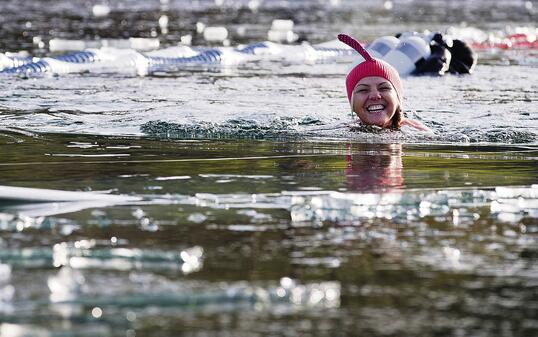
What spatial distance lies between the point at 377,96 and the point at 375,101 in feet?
0.14

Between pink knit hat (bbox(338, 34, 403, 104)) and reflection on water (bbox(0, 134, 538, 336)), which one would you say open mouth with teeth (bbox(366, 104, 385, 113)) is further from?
reflection on water (bbox(0, 134, 538, 336))

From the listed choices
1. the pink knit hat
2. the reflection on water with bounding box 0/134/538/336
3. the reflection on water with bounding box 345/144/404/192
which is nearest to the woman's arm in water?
the pink knit hat

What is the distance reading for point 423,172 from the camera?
7746mm

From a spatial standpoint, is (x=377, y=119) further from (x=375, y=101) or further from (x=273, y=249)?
(x=273, y=249)

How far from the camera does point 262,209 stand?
248 inches

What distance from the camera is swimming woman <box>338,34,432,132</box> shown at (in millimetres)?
10102

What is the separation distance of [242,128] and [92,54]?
A: 782 cm

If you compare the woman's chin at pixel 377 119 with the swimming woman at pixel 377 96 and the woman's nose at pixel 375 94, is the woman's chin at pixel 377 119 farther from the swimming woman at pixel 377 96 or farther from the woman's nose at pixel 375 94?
the woman's nose at pixel 375 94

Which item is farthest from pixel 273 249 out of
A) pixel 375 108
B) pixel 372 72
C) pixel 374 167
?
pixel 372 72

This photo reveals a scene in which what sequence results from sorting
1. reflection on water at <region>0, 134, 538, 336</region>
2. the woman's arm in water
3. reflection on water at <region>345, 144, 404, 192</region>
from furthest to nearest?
the woman's arm in water
reflection on water at <region>345, 144, 404, 192</region>
reflection on water at <region>0, 134, 538, 336</region>

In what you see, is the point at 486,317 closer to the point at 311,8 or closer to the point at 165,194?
the point at 165,194

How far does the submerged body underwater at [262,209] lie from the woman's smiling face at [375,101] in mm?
121

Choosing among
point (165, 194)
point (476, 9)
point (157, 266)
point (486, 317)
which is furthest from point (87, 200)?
point (476, 9)

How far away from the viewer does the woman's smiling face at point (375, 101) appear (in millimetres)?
10078
